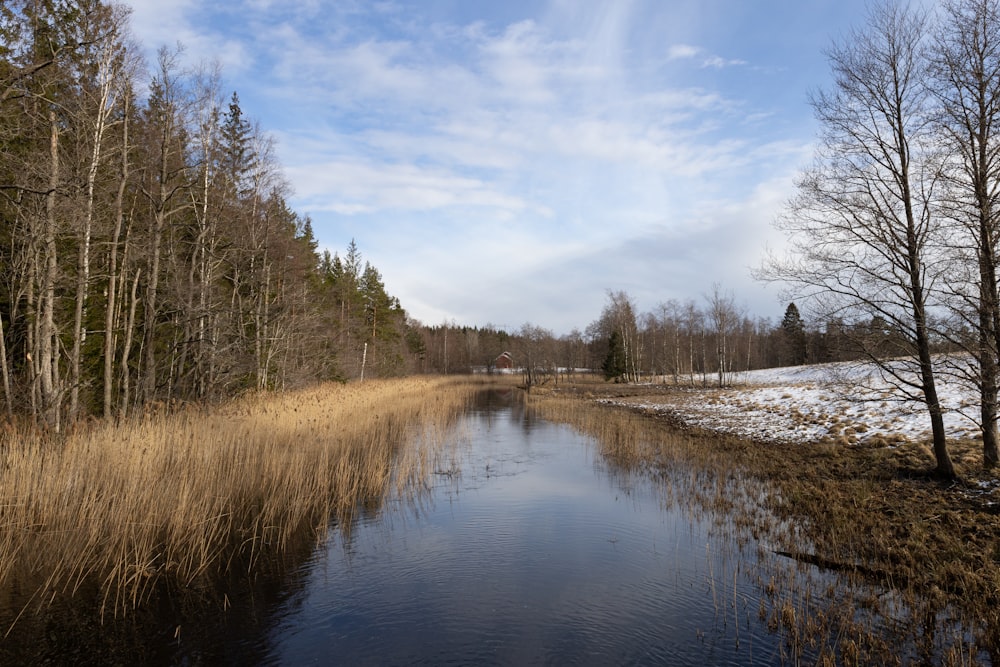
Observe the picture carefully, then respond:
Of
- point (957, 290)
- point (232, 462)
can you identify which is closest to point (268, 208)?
point (232, 462)

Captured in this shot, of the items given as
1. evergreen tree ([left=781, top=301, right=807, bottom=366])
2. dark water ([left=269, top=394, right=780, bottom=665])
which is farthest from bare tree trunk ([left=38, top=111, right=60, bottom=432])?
evergreen tree ([left=781, top=301, right=807, bottom=366])

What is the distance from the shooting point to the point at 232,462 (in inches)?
364

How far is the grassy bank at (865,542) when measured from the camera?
464cm

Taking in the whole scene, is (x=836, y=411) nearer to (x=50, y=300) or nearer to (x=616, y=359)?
(x=50, y=300)

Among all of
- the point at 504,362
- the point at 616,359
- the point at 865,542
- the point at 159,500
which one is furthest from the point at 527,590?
the point at 504,362

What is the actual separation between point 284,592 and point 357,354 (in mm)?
35699

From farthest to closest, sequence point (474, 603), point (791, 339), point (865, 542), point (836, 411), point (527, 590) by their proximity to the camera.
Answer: point (791, 339) → point (836, 411) → point (865, 542) → point (527, 590) → point (474, 603)

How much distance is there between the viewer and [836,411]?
1662cm

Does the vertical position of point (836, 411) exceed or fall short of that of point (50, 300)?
it falls short

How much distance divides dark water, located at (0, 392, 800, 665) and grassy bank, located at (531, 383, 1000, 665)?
0.53 metres

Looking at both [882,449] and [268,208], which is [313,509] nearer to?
[882,449]

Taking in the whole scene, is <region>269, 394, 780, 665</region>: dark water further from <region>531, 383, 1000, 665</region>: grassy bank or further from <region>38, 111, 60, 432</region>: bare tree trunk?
<region>38, 111, 60, 432</region>: bare tree trunk

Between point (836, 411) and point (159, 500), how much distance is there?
18735mm

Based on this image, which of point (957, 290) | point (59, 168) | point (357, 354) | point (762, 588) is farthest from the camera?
point (357, 354)
